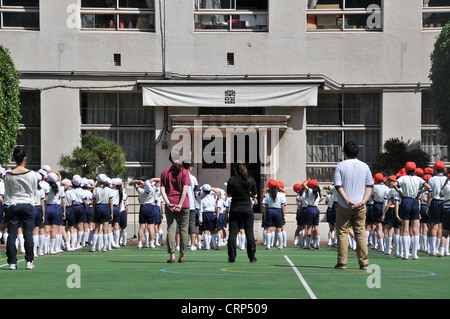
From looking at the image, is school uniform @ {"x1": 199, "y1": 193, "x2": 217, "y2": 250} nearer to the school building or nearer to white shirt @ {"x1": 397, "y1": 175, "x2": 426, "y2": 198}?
white shirt @ {"x1": 397, "y1": 175, "x2": 426, "y2": 198}

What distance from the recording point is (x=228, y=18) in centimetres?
3531

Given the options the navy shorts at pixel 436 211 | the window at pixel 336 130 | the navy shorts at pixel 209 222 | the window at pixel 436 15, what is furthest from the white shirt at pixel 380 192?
the window at pixel 436 15

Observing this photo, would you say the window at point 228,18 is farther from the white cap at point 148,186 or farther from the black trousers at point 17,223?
the black trousers at point 17,223

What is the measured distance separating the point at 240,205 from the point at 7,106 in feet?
51.1

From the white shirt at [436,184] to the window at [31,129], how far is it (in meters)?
19.7

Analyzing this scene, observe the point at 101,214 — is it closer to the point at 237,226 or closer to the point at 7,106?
the point at 237,226

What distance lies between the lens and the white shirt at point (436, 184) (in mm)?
20464

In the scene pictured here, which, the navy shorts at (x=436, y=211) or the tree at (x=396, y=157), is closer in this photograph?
the navy shorts at (x=436, y=211)

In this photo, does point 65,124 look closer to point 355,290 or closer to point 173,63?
point 173,63

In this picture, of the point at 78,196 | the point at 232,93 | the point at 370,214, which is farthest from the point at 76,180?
the point at 232,93

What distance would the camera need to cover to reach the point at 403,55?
3472 centimetres

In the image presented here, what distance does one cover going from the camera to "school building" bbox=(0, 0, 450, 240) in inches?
1352

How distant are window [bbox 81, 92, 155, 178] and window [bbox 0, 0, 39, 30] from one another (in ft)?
12.1

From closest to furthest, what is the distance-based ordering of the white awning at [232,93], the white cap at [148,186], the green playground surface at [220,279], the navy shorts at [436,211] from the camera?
the green playground surface at [220,279] < the navy shorts at [436,211] < the white cap at [148,186] < the white awning at [232,93]
